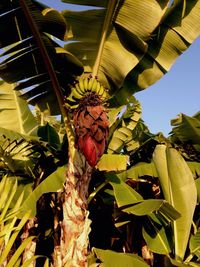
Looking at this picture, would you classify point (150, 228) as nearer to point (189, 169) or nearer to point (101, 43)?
point (189, 169)

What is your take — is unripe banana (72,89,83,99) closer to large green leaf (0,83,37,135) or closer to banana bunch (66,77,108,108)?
banana bunch (66,77,108,108)

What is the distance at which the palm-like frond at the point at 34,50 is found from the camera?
11.8 ft

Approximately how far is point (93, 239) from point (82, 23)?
3.71m

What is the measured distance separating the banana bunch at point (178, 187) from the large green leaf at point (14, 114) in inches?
89.4

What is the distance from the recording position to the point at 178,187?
14.0 feet

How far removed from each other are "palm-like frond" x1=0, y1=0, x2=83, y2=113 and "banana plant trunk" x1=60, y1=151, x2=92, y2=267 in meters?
1.10

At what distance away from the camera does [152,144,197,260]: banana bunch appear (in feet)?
13.9

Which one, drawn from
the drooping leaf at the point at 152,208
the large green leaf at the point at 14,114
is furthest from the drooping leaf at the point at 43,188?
the large green leaf at the point at 14,114

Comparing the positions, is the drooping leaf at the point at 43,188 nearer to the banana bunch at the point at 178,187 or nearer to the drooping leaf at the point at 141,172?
the drooping leaf at the point at 141,172

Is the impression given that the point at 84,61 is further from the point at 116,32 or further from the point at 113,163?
the point at 113,163

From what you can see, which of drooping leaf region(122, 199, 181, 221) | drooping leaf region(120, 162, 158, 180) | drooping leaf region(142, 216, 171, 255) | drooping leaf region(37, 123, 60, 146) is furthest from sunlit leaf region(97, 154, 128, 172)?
drooping leaf region(37, 123, 60, 146)

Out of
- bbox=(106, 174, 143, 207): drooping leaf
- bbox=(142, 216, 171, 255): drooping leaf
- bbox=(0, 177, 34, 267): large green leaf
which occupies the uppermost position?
bbox=(106, 174, 143, 207): drooping leaf

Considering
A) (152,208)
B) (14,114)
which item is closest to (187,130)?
(152,208)

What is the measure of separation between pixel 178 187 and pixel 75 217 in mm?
1454
